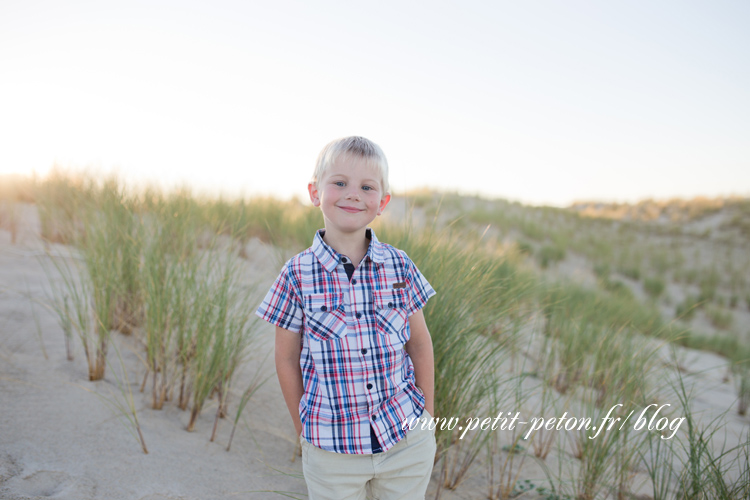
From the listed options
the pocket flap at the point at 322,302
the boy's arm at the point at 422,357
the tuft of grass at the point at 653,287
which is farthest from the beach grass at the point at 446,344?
the tuft of grass at the point at 653,287

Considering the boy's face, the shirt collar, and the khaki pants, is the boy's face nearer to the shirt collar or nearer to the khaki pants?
the shirt collar

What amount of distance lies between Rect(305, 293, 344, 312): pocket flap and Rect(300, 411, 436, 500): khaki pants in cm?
44

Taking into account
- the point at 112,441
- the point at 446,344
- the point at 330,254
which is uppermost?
the point at 330,254

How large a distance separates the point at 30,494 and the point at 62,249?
3.52m

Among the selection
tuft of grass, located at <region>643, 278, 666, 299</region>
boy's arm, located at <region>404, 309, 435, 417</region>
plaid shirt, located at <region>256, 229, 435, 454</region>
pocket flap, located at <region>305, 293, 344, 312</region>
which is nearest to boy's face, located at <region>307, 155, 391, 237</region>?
plaid shirt, located at <region>256, 229, 435, 454</region>

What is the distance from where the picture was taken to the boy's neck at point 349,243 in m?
1.52

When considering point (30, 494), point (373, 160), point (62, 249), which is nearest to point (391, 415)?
point (373, 160)

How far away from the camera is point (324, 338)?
139 centimetres

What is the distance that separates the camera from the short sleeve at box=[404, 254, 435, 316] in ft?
5.09

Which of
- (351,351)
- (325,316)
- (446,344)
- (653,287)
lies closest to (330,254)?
(325,316)

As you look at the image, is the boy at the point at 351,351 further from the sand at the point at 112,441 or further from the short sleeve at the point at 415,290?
the sand at the point at 112,441

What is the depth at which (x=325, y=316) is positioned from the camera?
1.41m

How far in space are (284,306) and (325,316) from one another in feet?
0.48

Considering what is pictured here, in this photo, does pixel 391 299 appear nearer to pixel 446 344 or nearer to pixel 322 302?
pixel 322 302
